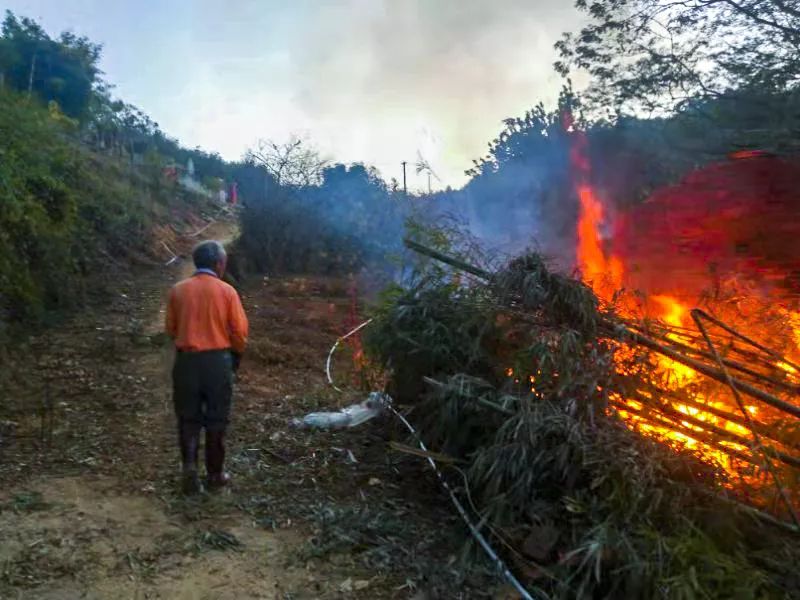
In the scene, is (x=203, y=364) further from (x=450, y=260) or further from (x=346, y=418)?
(x=450, y=260)

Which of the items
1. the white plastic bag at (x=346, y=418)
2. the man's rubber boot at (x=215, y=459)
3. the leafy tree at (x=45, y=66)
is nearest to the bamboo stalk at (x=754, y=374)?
the white plastic bag at (x=346, y=418)

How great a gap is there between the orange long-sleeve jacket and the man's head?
10 cm

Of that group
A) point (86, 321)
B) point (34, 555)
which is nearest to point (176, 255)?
point (86, 321)

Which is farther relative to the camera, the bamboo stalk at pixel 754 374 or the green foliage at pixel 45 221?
the green foliage at pixel 45 221

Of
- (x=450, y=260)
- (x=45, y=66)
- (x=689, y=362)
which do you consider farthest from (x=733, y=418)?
(x=45, y=66)

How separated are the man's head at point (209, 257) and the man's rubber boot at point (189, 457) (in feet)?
3.79

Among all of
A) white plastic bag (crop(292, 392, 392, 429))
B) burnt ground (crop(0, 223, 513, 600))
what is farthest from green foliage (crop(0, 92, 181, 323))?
white plastic bag (crop(292, 392, 392, 429))

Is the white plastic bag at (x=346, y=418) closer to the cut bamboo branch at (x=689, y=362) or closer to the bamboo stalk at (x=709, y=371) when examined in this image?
the cut bamboo branch at (x=689, y=362)

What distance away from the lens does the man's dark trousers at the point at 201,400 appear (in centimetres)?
461

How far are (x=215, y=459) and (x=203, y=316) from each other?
1.03 meters

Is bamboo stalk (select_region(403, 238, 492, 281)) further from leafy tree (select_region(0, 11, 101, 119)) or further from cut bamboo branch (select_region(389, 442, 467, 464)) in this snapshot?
Answer: leafy tree (select_region(0, 11, 101, 119))

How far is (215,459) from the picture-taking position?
4711 millimetres

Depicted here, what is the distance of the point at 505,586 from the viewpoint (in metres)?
3.62

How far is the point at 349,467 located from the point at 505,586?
76.9 inches
